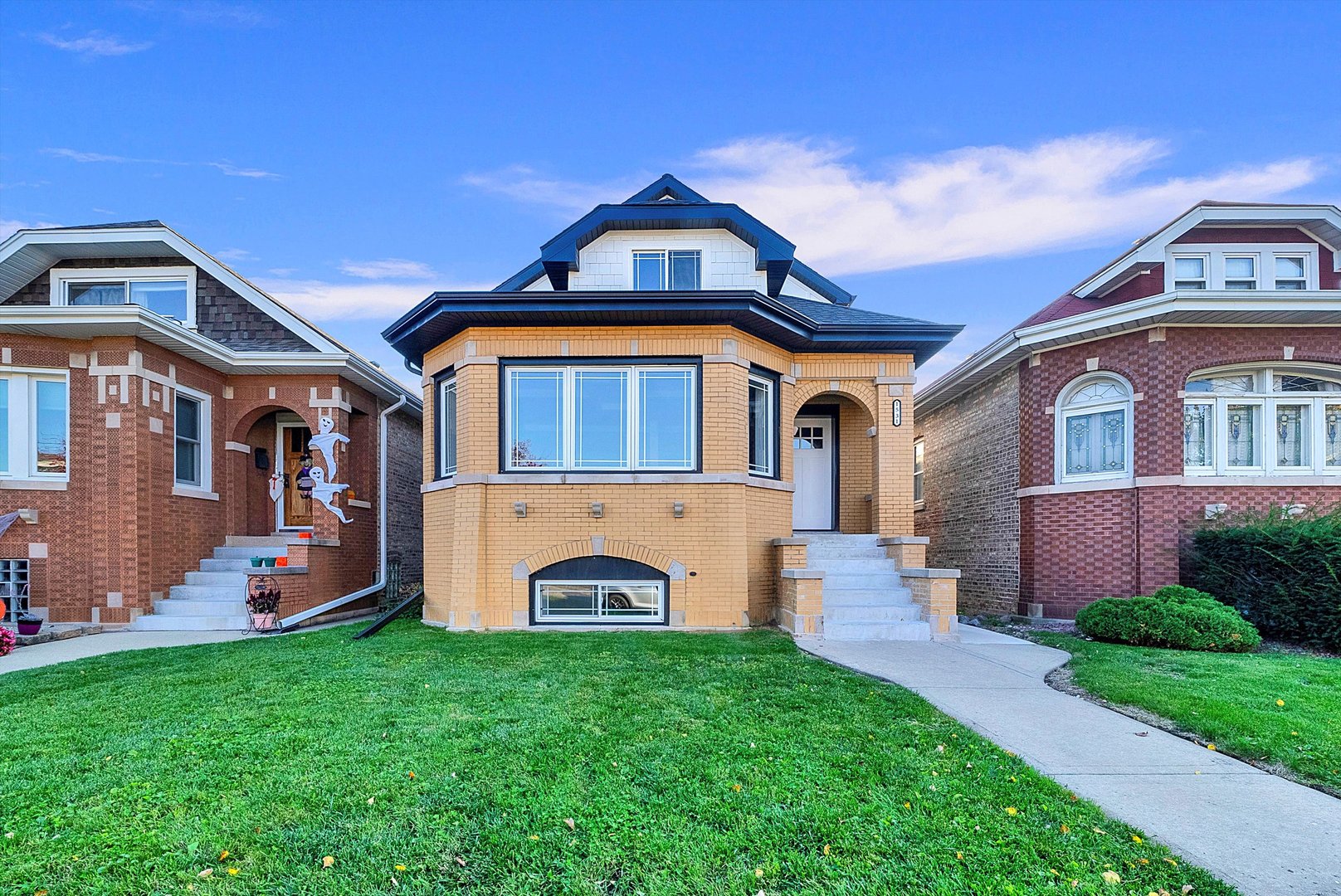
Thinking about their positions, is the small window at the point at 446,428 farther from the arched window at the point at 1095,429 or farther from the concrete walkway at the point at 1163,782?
the arched window at the point at 1095,429

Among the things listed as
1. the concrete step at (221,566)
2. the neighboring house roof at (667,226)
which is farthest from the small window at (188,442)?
the neighboring house roof at (667,226)

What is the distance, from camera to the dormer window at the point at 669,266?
10.7 metres

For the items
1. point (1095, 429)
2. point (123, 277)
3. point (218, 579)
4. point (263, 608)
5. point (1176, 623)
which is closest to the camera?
point (1176, 623)

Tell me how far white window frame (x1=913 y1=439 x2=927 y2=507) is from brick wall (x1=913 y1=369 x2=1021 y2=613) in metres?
0.09

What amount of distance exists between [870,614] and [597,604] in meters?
3.77

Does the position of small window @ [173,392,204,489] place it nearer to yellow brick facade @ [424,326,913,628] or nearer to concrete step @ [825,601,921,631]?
yellow brick facade @ [424,326,913,628]

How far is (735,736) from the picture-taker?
4.31 metres

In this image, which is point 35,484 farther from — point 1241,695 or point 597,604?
point 1241,695

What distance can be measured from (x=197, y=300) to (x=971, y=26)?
1475 centimetres

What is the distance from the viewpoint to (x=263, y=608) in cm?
943

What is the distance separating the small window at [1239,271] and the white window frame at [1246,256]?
2.0 inches

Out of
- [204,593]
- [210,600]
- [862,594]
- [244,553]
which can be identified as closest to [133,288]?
[244,553]

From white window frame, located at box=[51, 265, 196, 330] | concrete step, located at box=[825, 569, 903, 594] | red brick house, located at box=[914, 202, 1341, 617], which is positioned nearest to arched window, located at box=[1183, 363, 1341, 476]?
red brick house, located at box=[914, 202, 1341, 617]

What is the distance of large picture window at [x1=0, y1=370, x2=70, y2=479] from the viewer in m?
9.45
